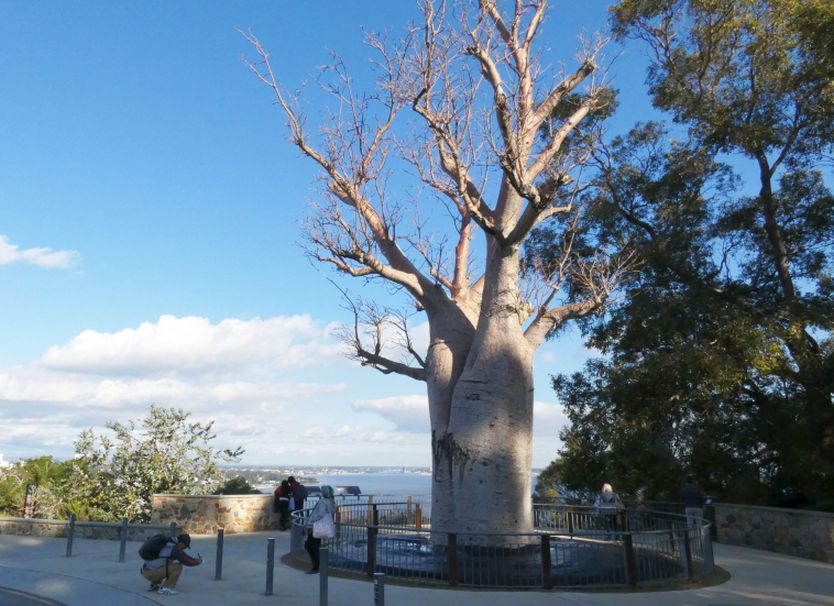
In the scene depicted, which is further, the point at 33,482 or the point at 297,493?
the point at 33,482

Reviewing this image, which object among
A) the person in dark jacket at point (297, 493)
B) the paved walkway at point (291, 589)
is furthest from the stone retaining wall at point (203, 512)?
the paved walkway at point (291, 589)

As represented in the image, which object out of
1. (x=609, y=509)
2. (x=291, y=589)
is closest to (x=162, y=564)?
(x=291, y=589)

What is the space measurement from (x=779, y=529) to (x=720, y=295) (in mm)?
7227

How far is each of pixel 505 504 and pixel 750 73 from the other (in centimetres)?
1504

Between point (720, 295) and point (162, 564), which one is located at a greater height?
point (720, 295)

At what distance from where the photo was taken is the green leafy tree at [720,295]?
17.6 metres

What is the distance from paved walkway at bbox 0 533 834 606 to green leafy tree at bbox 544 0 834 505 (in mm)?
6209

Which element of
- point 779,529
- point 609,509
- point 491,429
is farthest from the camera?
point 609,509

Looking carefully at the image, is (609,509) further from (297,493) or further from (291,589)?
(291,589)

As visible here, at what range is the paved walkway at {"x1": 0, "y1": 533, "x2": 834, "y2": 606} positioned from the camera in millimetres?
8898

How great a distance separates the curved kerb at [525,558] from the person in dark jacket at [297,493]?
15.6 feet

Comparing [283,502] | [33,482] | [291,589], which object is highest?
[33,482]

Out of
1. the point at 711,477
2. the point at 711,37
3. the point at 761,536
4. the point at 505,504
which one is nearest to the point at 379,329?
the point at 505,504

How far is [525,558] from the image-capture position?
11211 mm
